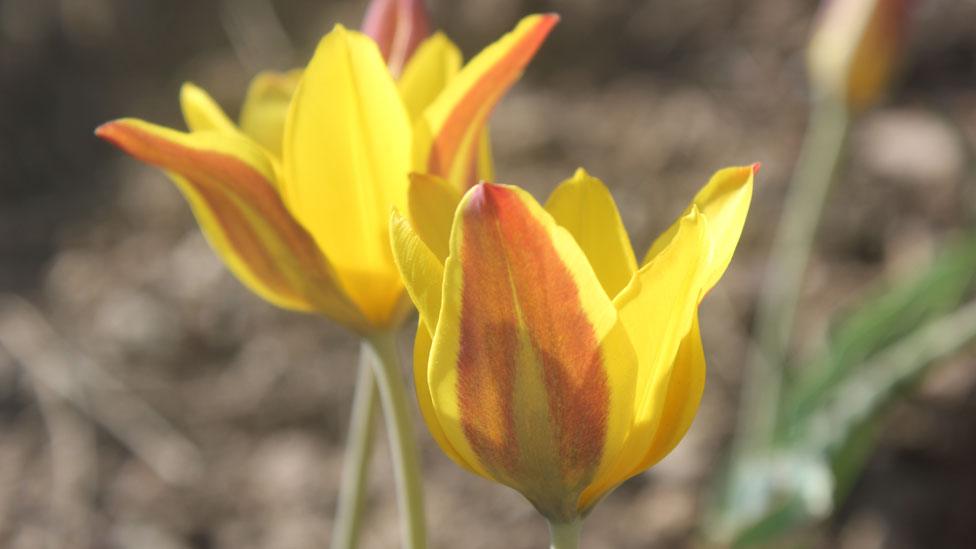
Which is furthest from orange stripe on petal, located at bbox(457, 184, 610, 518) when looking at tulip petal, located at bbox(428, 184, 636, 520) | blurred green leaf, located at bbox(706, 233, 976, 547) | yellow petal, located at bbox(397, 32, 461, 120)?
blurred green leaf, located at bbox(706, 233, 976, 547)

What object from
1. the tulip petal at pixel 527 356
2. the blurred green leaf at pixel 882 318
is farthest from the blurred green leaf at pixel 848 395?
the tulip petal at pixel 527 356

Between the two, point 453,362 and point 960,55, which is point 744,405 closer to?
point 960,55

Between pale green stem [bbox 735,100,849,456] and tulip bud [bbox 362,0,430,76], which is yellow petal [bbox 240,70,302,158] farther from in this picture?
pale green stem [bbox 735,100,849,456]

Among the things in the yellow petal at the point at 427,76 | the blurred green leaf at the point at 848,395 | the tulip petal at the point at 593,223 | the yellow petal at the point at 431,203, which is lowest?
the blurred green leaf at the point at 848,395

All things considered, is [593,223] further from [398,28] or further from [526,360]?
[398,28]

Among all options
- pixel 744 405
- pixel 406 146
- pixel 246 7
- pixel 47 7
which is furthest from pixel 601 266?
pixel 47 7

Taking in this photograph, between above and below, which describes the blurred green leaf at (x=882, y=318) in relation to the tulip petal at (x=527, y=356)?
below

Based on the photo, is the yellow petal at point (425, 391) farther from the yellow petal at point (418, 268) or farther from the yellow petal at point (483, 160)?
the yellow petal at point (483, 160)
